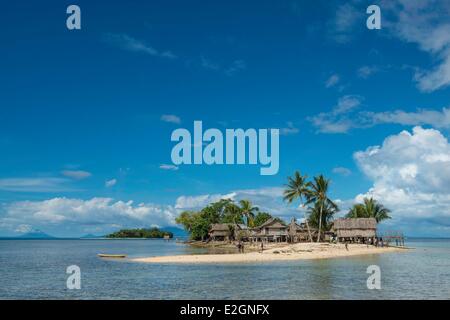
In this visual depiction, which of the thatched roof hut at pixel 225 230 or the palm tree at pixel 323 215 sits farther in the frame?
the thatched roof hut at pixel 225 230

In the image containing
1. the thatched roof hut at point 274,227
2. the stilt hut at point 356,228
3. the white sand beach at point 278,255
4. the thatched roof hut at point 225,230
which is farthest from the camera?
the thatched roof hut at point 225,230

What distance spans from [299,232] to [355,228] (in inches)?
501

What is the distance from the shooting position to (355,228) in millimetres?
69500

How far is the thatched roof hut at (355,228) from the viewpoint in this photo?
69.4m

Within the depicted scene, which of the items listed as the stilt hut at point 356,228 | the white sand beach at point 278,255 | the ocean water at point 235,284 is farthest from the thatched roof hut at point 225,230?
the ocean water at point 235,284

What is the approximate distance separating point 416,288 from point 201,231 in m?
80.5

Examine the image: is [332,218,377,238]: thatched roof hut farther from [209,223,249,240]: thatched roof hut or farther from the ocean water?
the ocean water

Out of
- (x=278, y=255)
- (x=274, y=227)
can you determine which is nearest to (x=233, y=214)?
(x=274, y=227)

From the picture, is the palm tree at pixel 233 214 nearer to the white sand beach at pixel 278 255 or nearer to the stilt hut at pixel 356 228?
the stilt hut at pixel 356 228

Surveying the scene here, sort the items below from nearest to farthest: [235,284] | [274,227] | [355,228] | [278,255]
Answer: [235,284] < [278,255] < [355,228] < [274,227]

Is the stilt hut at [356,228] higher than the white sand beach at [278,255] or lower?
higher

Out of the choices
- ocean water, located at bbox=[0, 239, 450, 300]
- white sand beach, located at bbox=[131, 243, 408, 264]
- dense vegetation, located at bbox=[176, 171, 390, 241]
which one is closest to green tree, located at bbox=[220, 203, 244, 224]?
dense vegetation, located at bbox=[176, 171, 390, 241]

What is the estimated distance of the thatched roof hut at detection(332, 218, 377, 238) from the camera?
69438 millimetres

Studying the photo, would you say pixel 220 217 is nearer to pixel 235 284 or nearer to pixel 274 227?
pixel 274 227
